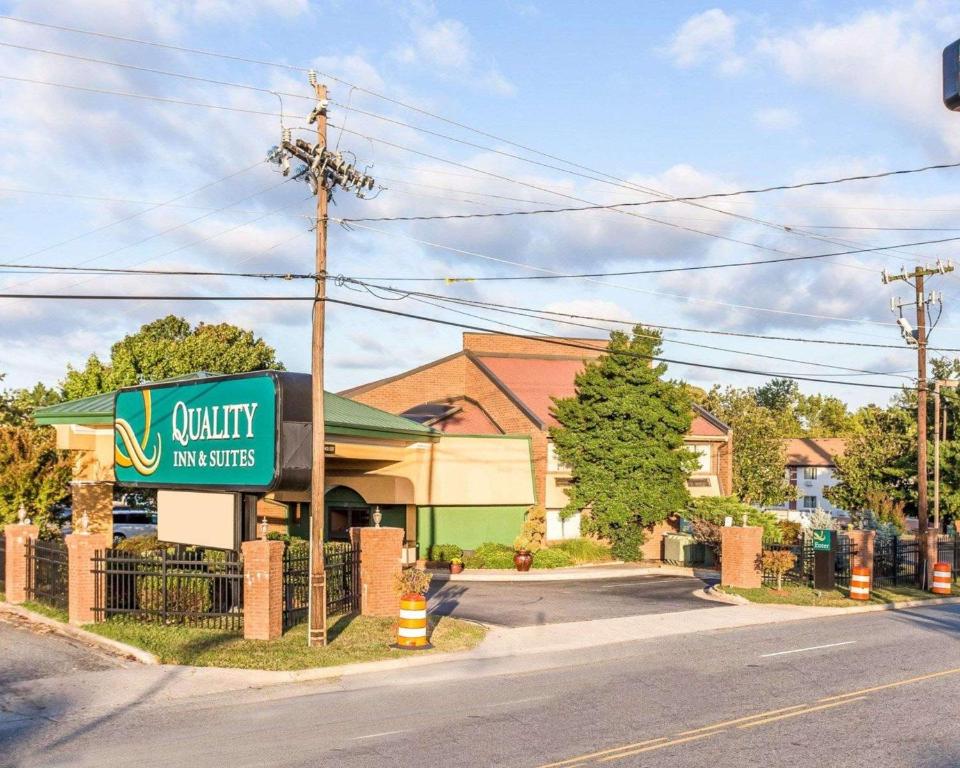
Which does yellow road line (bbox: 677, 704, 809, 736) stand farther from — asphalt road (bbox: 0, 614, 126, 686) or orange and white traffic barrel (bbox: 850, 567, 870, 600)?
orange and white traffic barrel (bbox: 850, 567, 870, 600)

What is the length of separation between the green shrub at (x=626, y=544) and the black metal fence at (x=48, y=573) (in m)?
24.0

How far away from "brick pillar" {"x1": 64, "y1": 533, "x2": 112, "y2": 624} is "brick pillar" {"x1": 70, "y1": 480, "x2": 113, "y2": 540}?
7361 millimetres

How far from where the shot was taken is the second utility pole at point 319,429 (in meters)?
18.8

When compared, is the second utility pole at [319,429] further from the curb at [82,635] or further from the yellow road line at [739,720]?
the yellow road line at [739,720]

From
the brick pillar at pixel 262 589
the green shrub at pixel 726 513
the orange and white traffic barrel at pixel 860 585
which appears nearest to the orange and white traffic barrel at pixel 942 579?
the orange and white traffic barrel at pixel 860 585

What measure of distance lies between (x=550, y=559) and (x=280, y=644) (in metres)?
21.4

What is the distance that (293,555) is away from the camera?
67.6 feet

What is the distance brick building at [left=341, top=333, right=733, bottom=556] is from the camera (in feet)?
140

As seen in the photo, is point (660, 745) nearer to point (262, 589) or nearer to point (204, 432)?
point (262, 589)

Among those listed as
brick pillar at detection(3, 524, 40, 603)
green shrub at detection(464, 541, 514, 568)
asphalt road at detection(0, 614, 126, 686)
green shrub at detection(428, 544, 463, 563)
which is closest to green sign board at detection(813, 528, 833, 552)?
green shrub at detection(464, 541, 514, 568)

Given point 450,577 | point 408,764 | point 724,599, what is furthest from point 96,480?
point 408,764

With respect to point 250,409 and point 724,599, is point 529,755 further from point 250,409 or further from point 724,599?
point 724,599

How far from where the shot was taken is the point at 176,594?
2061 centimetres

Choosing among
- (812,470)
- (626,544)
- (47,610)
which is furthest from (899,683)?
(812,470)
